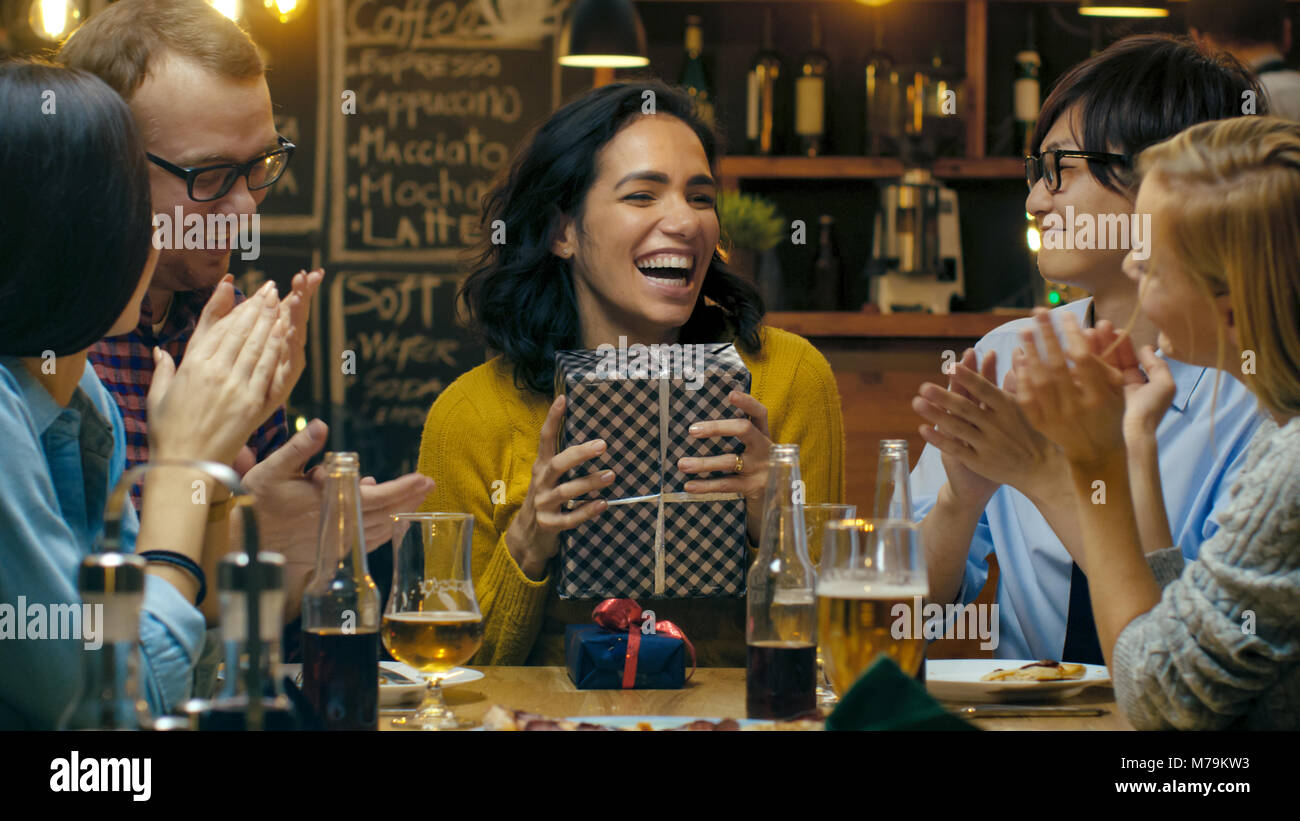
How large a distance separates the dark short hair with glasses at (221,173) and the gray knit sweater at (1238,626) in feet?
4.36

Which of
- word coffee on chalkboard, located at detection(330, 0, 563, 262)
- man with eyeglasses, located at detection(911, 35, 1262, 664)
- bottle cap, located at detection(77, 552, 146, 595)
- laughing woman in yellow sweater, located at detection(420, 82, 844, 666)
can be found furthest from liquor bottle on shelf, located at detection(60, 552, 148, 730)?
word coffee on chalkboard, located at detection(330, 0, 563, 262)

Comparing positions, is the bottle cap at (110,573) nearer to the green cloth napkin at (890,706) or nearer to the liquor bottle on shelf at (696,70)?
the green cloth napkin at (890,706)

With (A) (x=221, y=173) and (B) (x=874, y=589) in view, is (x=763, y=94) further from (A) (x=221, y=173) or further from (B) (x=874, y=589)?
(B) (x=874, y=589)

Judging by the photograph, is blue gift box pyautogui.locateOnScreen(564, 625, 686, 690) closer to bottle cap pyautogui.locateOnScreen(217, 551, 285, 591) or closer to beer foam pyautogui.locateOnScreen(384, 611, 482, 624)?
beer foam pyautogui.locateOnScreen(384, 611, 482, 624)

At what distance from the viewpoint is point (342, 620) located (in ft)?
3.93

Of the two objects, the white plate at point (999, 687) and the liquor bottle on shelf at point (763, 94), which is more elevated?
the liquor bottle on shelf at point (763, 94)

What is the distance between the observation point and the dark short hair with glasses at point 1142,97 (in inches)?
75.0

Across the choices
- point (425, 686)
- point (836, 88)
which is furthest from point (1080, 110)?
point (836, 88)

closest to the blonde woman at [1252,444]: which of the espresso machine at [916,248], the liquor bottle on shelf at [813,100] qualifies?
the espresso machine at [916,248]

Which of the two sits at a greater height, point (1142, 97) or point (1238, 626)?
point (1142, 97)

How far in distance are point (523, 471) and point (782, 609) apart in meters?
0.85

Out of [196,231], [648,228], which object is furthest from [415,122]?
[196,231]

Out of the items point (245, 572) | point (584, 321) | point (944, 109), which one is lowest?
point (245, 572)
